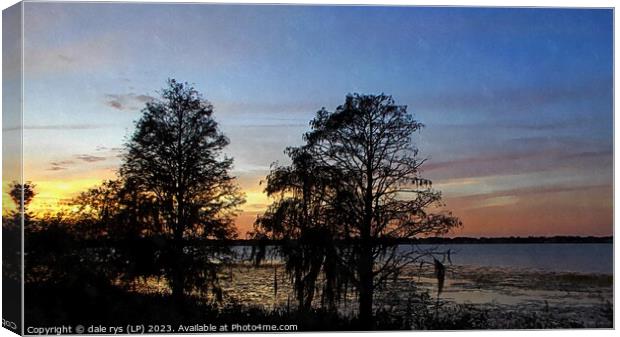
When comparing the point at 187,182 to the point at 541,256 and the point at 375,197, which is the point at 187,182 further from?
the point at 541,256

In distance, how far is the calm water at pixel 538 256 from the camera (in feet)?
47.7

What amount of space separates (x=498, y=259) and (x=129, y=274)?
432 centimetres

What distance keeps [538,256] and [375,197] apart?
2.07 meters

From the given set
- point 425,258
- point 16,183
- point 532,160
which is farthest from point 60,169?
point 532,160

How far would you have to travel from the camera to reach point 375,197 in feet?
47.6

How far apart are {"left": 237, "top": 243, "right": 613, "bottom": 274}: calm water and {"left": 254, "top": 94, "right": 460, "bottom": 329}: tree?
262mm

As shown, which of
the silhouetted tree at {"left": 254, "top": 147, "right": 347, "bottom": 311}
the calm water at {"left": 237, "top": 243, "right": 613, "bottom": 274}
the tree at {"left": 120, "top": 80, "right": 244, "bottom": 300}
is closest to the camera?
the tree at {"left": 120, "top": 80, "right": 244, "bottom": 300}

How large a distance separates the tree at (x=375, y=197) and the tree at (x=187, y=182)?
114cm

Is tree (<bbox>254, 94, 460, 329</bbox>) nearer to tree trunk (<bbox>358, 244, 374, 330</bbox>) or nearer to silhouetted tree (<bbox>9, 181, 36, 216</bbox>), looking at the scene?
tree trunk (<bbox>358, 244, 374, 330</bbox>)

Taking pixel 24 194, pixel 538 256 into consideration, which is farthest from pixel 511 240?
pixel 24 194

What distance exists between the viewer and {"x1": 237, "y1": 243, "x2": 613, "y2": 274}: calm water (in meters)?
14.5
